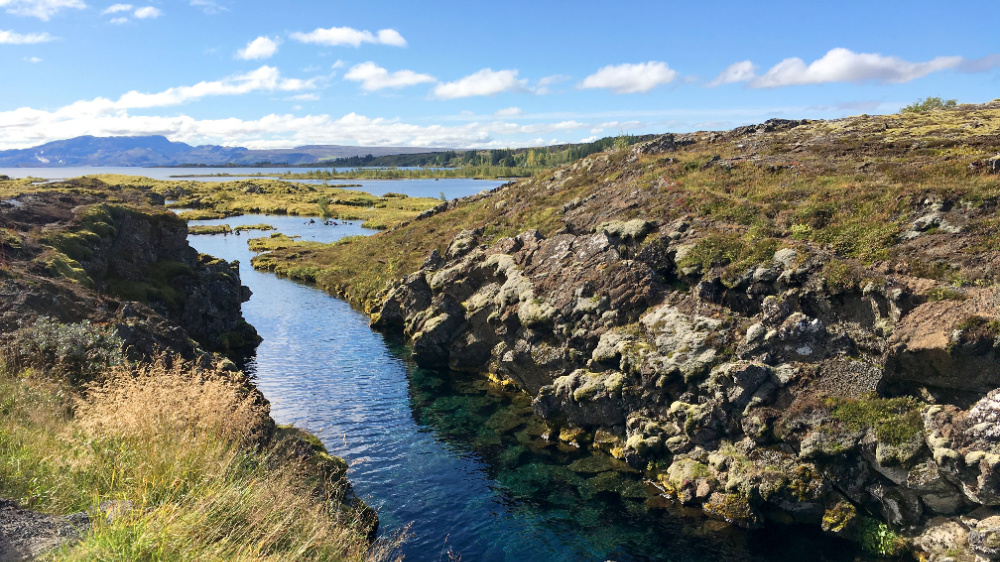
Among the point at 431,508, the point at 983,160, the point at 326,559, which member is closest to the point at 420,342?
the point at 431,508

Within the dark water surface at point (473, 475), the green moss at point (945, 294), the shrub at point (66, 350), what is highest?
the shrub at point (66, 350)

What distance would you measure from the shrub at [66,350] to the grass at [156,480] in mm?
5911

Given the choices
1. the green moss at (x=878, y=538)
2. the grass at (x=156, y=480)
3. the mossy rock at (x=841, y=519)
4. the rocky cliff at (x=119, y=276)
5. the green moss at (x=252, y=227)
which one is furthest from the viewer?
the green moss at (x=252, y=227)

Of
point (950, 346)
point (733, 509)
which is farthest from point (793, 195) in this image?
point (733, 509)

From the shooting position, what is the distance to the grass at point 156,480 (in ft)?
Answer: 31.2

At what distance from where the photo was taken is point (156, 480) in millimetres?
11734

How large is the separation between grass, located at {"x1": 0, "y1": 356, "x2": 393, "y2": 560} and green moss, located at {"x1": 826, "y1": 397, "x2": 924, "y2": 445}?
24.9m

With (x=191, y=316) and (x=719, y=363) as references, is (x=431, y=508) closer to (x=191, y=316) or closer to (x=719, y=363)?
(x=719, y=363)

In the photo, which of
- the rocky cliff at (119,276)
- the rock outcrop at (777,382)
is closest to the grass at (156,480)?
the rocky cliff at (119,276)

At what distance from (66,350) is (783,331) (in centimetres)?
3611

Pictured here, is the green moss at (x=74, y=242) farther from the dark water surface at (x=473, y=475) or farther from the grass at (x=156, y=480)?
the grass at (x=156, y=480)

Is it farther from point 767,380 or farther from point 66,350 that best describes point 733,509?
point 66,350

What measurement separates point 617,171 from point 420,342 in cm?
3762

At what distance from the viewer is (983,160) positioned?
4156cm
